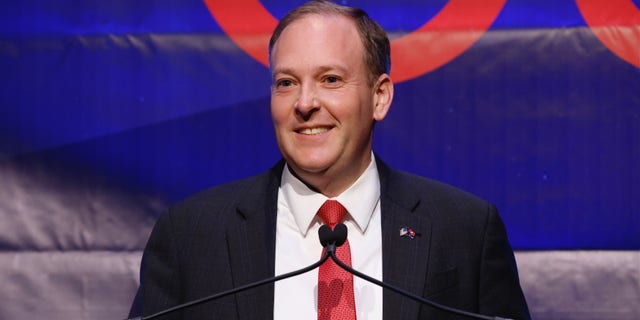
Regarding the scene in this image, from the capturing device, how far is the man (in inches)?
69.6

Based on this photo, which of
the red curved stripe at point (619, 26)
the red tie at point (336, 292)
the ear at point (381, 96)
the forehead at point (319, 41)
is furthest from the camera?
the red curved stripe at point (619, 26)

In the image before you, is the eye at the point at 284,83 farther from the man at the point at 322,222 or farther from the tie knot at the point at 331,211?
the tie knot at the point at 331,211

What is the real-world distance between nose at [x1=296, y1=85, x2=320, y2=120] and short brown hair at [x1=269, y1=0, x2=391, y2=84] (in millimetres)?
179

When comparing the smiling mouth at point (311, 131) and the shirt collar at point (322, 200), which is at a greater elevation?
the smiling mouth at point (311, 131)

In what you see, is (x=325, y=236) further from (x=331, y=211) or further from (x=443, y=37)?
(x=443, y=37)

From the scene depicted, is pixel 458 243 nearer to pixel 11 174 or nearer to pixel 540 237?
pixel 540 237

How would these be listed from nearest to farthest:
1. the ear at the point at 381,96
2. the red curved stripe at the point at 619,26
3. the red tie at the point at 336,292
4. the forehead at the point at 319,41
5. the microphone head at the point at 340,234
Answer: the microphone head at the point at 340,234
the red tie at the point at 336,292
the forehead at the point at 319,41
the ear at the point at 381,96
the red curved stripe at the point at 619,26

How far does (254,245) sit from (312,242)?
128mm

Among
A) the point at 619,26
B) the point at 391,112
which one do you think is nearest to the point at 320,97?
the point at 391,112

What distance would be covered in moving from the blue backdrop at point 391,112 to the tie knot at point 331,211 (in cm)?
70

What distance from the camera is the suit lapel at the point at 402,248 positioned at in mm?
1734

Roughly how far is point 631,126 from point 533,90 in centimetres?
30

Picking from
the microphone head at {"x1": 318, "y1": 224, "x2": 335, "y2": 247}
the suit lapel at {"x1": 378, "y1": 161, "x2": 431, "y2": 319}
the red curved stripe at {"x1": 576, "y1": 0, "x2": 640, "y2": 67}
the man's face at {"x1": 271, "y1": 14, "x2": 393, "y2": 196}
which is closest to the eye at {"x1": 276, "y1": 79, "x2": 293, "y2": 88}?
the man's face at {"x1": 271, "y1": 14, "x2": 393, "y2": 196}

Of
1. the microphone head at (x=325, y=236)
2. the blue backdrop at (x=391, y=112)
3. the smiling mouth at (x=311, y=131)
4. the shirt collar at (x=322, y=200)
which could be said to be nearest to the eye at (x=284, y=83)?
the smiling mouth at (x=311, y=131)
